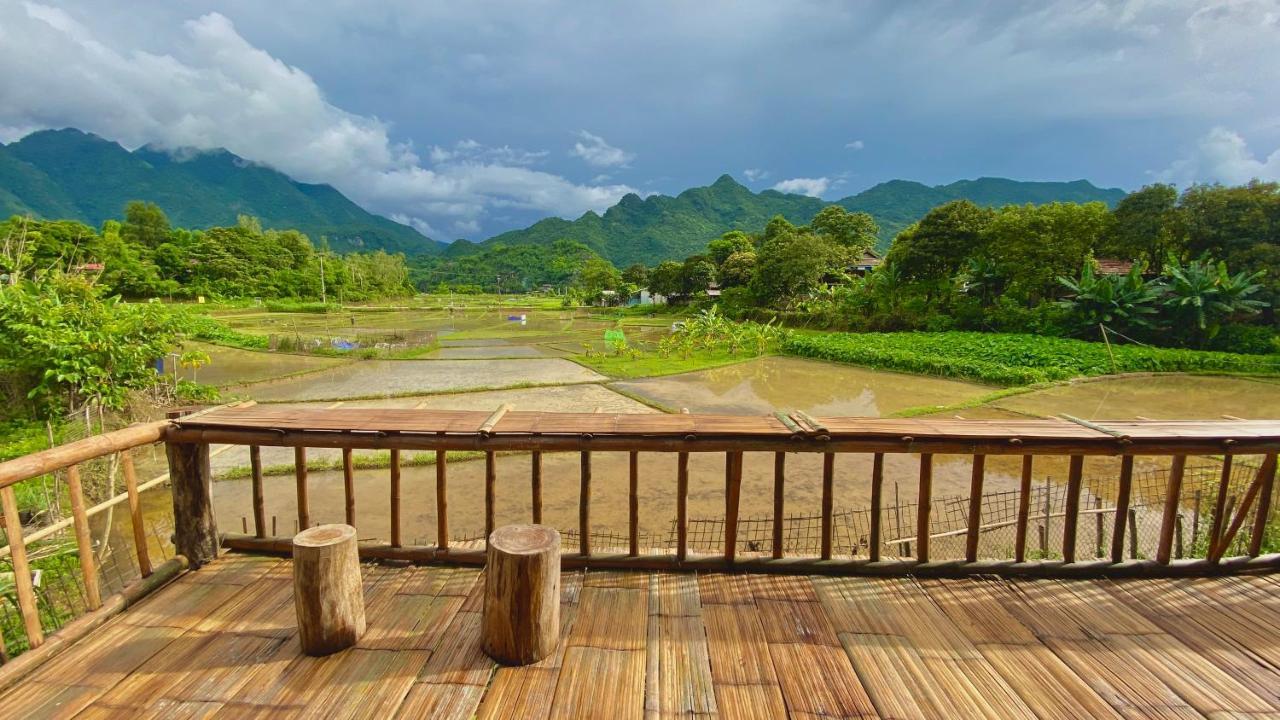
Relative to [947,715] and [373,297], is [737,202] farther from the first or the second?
[947,715]

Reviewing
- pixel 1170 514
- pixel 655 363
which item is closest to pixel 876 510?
pixel 1170 514

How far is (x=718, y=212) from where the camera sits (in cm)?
13138

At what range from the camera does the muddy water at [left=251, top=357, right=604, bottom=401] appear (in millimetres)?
14750

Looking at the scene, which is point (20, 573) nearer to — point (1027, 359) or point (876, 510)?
point (876, 510)

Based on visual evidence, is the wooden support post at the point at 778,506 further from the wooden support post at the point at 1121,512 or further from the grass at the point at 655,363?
the grass at the point at 655,363

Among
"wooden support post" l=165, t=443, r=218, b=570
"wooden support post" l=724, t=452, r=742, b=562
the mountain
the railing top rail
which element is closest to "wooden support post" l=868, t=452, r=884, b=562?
the railing top rail

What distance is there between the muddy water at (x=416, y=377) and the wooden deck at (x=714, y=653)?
12.4 m

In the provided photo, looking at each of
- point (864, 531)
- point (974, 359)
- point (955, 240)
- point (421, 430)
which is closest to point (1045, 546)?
point (864, 531)

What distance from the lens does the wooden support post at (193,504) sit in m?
2.91

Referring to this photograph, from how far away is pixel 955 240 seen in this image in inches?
987

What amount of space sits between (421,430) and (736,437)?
1.57 m

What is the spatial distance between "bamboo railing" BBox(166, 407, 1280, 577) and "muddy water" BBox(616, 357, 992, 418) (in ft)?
30.1

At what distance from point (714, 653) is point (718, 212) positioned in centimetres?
13548

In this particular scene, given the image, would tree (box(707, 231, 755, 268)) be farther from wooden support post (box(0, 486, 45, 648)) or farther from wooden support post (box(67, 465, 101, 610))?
wooden support post (box(0, 486, 45, 648))
